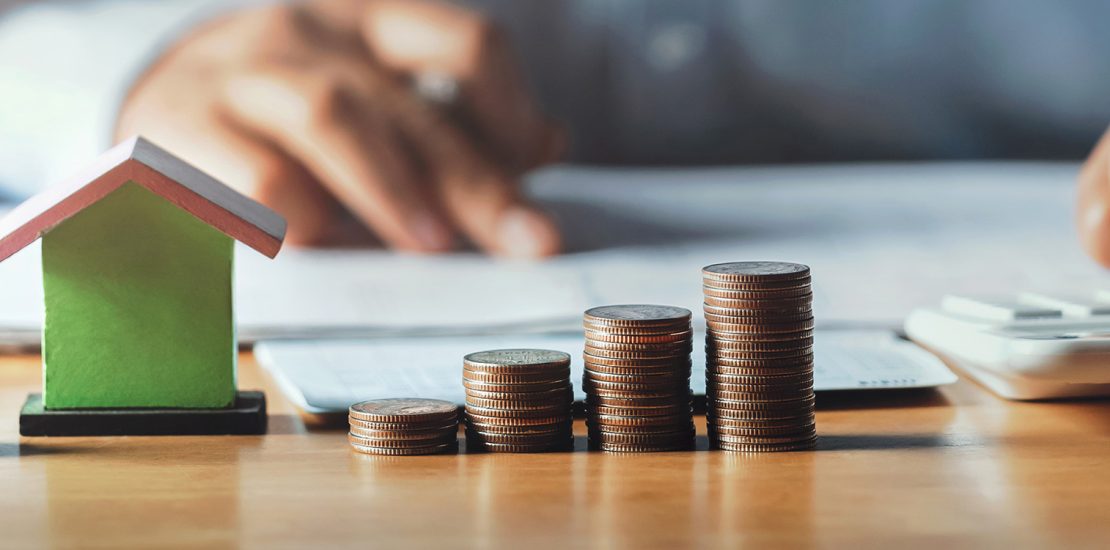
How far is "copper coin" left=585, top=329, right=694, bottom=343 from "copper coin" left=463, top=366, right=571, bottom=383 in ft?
0.08

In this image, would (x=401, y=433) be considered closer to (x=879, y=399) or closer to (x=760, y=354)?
(x=760, y=354)

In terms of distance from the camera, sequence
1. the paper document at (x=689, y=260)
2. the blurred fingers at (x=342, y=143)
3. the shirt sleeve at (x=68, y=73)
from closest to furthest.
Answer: the paper document at (x=689, y=260)
the blurred fingers at (x=342, y=143)
the shirt sleeve at (x=68, y=73)

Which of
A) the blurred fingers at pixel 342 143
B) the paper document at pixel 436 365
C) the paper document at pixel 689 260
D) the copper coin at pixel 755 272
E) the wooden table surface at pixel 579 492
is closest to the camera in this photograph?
the wooden table surface at pixel 579 492

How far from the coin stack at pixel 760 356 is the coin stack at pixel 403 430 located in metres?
0.13

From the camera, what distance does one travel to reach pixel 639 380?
700 mm

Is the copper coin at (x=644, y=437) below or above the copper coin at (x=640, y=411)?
below

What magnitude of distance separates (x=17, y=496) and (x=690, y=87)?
141 cm

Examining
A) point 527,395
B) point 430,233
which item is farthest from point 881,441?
point 430,233

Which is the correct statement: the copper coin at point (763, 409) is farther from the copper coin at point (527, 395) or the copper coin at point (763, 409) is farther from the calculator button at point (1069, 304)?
the calculator button at point (1069, 304)

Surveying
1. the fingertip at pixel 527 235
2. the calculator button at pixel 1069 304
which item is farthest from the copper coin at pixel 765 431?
the fingertip at pixel 527 235

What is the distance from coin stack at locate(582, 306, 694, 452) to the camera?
2.29 feet

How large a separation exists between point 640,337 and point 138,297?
0.86ft

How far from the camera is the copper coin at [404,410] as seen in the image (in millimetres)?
712

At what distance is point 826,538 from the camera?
1.86ft
